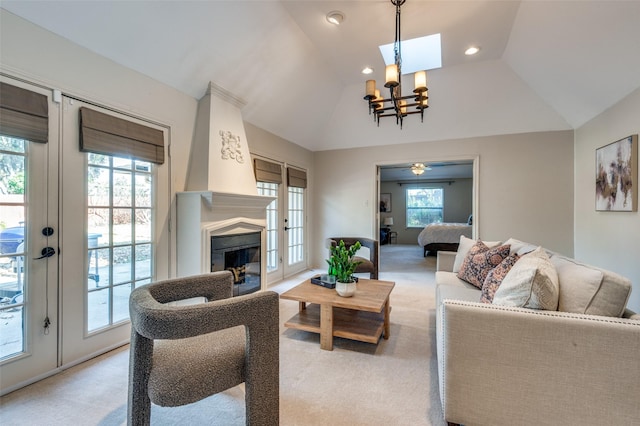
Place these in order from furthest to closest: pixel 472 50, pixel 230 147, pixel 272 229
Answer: pixel 272 229 → pixel 472 50 → pixel 230 147

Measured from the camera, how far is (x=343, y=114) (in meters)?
5.03

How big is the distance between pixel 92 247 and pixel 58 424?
1.22m

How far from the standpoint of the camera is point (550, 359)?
50.3 inches

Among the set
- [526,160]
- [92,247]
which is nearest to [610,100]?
[526,160]

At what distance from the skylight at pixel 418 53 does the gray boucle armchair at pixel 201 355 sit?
3626 millimetres

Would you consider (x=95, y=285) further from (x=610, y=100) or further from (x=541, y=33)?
(x=610, y=100)

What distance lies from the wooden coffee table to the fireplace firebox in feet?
3.23

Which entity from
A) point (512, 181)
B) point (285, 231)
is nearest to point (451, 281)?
point (512, 181)

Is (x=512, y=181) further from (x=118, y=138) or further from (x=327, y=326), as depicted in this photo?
(x=118, y=138)

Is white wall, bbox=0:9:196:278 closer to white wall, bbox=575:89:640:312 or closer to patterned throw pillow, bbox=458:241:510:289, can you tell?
patterned throw pillow, bbox=458:241:510:289

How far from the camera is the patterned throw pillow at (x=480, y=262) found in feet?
8.13

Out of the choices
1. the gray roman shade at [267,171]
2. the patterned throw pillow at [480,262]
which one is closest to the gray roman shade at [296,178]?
the gray roman shade at [267,171]

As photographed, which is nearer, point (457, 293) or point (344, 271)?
point (457, 293)

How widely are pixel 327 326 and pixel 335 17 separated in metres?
3.09
